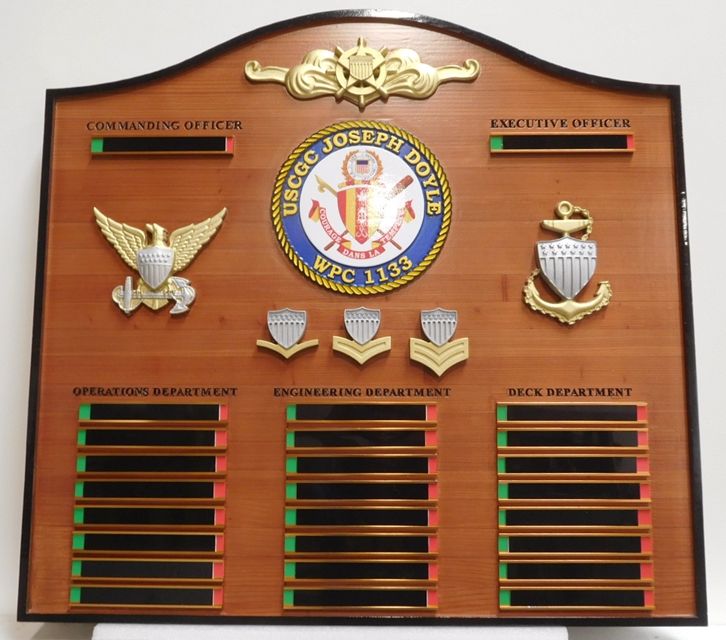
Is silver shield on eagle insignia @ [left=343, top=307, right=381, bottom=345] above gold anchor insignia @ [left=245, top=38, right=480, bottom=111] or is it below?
below

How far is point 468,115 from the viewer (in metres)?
1.50

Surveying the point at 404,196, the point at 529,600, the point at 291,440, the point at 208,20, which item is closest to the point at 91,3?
the point at 208,20

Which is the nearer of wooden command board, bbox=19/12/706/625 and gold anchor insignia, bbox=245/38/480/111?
wooden command board, bbox=19/12/706/625

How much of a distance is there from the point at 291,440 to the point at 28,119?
1.13 metres

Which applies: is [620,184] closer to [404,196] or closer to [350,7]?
[404,196]

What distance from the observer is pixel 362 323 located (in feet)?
4.74

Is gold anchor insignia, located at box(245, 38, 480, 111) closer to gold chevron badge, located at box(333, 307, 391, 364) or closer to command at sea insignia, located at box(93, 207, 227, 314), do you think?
command at sea insignia, located at box(93, 207, 227, 314)

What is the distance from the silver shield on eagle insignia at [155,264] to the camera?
4.79ft

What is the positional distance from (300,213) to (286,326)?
262 mm

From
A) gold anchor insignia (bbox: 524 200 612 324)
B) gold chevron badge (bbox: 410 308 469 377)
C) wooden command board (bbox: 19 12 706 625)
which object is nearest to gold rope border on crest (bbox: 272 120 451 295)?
wooden command board (bbox: 19 12 706 625)

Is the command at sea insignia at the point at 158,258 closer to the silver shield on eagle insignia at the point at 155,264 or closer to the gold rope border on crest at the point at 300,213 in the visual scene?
the silver shield on eagle insignia at the point at 155,264

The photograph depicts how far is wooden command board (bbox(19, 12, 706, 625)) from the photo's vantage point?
1394 mm

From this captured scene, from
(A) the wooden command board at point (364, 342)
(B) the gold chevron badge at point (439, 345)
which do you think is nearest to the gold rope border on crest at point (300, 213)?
(A) the wooden command board at point (364, 342)

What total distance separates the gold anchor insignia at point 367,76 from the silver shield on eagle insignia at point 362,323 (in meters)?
0.47
